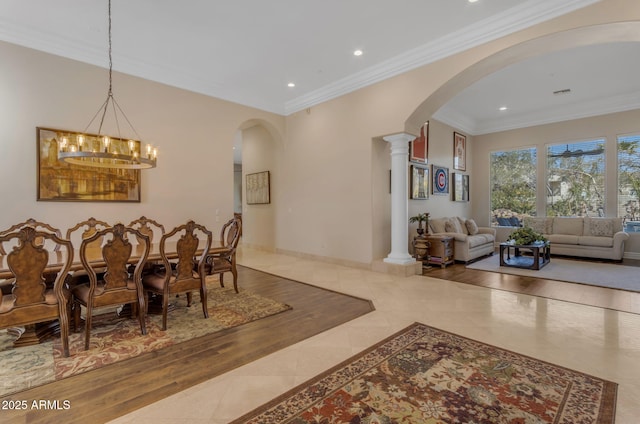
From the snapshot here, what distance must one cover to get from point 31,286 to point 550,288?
6.14 meters

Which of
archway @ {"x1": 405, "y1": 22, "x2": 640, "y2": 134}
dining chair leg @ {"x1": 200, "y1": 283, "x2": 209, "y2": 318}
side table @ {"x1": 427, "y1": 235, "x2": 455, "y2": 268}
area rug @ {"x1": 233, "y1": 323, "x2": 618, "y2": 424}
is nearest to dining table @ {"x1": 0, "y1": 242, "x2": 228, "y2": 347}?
dining chair leg @ {"x1": 200, "y1": 283, "x2": 209, "y2": 318}

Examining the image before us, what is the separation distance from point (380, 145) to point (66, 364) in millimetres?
5071

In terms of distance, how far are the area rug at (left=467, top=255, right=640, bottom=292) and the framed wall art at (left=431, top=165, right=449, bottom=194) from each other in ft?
6.39

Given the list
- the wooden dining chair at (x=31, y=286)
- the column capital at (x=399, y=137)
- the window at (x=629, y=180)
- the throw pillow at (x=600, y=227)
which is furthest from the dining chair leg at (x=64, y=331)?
the window at (x=629, y=180)

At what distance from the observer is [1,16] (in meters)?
3.74

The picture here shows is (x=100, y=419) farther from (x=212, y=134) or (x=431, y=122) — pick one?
(x=431, y=122)

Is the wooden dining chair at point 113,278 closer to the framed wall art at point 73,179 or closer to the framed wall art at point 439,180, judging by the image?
the framed wall art at point 73,179

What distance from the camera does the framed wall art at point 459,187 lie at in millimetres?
8242

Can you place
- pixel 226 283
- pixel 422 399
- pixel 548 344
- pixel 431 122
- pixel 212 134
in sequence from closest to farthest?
pixel 422 399 → pixel 548 344 → pixel 226 283 → pixel 212 134 → pixel 431 122

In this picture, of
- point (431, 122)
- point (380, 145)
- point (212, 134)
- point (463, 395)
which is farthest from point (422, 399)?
point (431, 122)

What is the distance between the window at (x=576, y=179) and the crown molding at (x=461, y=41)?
562 centimetres

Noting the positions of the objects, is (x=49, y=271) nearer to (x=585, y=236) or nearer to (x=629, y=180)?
(x=585, y=236)

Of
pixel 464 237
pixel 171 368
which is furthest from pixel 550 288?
pixel 171 368

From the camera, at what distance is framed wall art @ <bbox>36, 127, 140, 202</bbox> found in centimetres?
418
